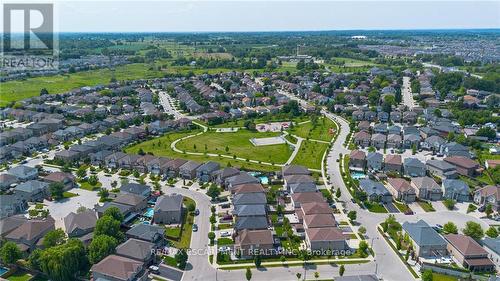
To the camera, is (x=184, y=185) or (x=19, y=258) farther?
(x=184, y=185)

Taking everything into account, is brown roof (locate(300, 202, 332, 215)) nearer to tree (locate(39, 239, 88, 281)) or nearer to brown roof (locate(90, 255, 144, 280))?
brown roof (locate(90, 255, 144, 280))

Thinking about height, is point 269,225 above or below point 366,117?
below

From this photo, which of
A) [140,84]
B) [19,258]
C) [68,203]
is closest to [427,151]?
[68,203]

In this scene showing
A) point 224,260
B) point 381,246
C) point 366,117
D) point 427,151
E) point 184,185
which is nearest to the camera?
point 224,260

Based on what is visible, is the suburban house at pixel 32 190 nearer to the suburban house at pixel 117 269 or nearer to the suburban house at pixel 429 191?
the suburban house at pixel 117 269

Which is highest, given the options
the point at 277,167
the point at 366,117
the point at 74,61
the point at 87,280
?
the point at 74,61

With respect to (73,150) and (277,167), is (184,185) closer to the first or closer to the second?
(277,167)

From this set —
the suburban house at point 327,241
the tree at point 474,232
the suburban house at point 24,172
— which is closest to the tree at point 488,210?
the tree at point 474,232
